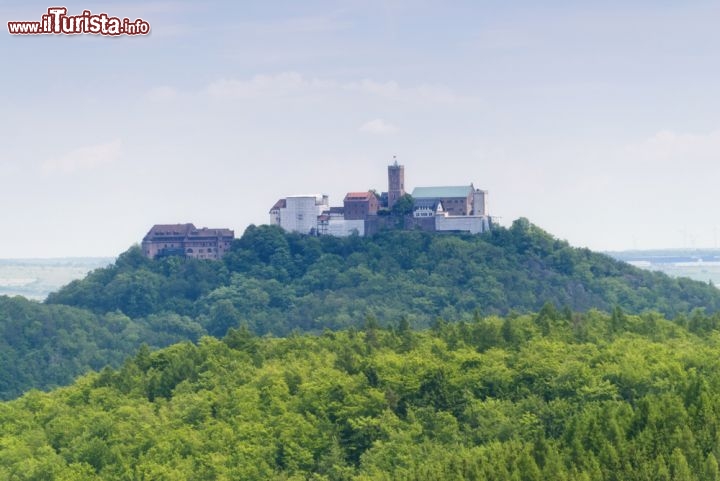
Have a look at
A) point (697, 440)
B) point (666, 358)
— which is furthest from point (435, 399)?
point (697, 440)

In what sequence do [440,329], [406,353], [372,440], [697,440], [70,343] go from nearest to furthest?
1. [697,440]
2. [372,440]
3. [406,353]
4. [440,329]
5. [70,343]

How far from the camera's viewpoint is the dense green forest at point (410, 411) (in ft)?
263

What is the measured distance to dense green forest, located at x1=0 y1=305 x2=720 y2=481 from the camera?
263 feet

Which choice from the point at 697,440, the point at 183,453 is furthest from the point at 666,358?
the point at 183,453

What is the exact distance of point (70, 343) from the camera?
19775 centimetres

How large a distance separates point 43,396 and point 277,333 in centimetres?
8393

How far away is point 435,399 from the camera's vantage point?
97938 mm

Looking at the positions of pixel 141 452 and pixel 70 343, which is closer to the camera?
pixel 141 452

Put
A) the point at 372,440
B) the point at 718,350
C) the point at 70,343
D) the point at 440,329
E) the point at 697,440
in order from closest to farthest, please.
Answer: the point at 697,440 → the point at 372,440 → the point at 718,350 → the point at 440,329 → the point at 70,343

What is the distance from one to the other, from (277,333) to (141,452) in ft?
334

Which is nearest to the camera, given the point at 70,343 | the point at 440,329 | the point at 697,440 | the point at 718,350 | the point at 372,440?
the point at 697,440

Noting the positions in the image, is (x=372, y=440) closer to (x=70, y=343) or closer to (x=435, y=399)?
(x=435, y=399)

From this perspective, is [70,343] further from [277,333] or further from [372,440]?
[372,440]

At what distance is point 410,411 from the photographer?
96375 millimetres
